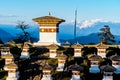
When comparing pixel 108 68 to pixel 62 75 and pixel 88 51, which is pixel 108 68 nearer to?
pixel 62 75

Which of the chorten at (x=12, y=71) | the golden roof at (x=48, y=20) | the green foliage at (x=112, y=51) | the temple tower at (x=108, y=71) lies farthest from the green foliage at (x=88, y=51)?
the chorten at (x=12, y=71)

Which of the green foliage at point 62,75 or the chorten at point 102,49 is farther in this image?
the chorten at point 102,49

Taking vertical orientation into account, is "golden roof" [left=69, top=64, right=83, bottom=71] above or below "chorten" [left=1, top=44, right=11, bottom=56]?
below

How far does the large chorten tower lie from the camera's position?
46469 millimetres

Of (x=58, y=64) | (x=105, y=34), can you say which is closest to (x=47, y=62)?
(x=58, y=64)

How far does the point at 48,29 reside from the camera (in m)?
47.0

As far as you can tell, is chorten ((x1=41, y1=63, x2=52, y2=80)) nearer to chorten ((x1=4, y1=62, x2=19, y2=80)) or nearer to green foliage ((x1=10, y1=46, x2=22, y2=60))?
chorten ((x1=4, y1=62, x2=19, y2=80))

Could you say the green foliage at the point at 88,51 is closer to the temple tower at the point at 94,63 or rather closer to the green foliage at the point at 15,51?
the temple tower at the point at 94,63

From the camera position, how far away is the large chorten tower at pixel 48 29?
46469mm

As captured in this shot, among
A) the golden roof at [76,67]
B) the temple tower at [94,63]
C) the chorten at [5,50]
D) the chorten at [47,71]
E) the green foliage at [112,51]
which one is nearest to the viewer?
the golden roof at [76,67]

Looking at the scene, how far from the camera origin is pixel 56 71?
1534 inches

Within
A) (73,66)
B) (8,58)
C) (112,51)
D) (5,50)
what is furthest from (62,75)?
(5,50)

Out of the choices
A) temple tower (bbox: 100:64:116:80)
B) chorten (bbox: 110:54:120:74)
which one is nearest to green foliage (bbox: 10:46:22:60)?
chorten (bbox: 110:54:120:74)

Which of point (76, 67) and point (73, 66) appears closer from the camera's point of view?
point (76, 67)
